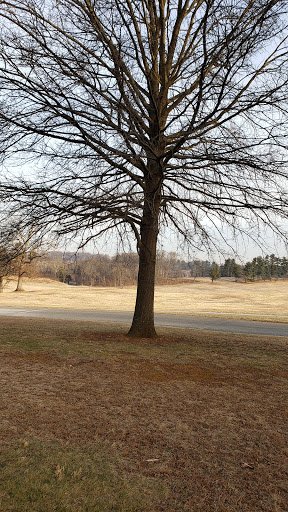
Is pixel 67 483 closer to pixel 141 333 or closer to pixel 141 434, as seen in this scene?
pixel 141 434

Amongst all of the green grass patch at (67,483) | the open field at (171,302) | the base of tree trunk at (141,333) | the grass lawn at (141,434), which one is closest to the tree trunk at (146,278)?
the base of tree trunk at (141,333)

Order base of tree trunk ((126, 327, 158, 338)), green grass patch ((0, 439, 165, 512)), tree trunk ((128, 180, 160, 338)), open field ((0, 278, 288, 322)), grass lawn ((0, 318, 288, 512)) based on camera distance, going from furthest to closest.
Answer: open field ((0, 278, 288, 322)), base of tree trunk ((126, 327, 158, 338)), tree trunk ((128, 180, 160, 338)), grass lawn ((0, 318, 288, 512)), green grass patch ((0, 439, 165, 512))

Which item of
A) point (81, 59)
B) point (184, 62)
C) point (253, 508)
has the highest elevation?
point (184, 62)

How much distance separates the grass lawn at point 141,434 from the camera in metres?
2.62

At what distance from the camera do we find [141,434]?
142 inches

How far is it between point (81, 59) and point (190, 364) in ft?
21.3

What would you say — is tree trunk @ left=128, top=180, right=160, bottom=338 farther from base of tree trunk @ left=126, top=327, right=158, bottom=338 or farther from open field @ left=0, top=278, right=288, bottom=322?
open field @ left=0, top=278, right=288, bottom=322

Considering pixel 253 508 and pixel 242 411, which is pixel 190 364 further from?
pixel 253 508

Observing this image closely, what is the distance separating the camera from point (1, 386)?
500 centimetres

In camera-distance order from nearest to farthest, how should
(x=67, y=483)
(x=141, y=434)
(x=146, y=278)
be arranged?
(x=67, y=483), (x=141, y=434), (x=146, y=278)

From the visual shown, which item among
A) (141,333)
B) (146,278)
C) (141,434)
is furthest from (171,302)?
(141,434)

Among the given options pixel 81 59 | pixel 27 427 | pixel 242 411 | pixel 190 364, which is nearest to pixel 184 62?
pixel 81 59

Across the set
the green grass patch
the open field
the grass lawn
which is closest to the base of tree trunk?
the grass lawn

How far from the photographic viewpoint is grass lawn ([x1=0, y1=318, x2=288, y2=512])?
103 inches
